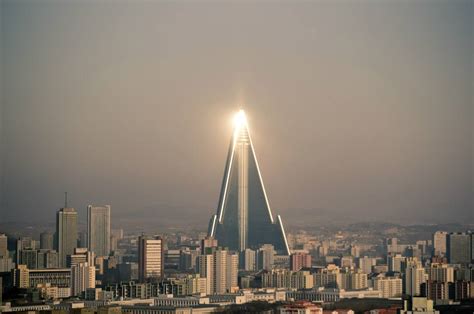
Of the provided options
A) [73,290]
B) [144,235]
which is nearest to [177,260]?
[144,235]

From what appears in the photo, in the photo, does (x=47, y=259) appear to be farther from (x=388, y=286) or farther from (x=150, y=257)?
(x=388, y=286)

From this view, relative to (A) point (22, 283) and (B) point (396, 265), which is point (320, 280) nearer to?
(B) point (396, 265)

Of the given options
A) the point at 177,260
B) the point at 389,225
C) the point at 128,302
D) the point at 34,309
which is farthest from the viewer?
the point at 177,260

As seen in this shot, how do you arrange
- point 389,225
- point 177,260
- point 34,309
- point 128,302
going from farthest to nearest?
point 177,260, point 389,225, point 128,302, point 34,309

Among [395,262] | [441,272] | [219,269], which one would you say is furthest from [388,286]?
[219,269]

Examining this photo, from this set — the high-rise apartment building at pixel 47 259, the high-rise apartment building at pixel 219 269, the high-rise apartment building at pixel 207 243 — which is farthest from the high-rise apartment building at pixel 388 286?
the high-rise apartment building at pixel 47 259

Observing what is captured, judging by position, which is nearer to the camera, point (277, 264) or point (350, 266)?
point (350, 266)
